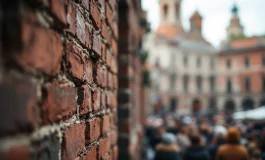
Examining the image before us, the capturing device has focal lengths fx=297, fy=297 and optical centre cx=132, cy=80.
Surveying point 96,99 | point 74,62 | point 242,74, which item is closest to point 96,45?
point 96,99

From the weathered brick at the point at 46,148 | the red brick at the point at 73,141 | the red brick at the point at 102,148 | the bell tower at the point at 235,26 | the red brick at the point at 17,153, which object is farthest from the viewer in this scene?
the bell tower at the point at 235,26

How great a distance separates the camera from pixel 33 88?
0.61 m

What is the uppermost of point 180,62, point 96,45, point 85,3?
point 180,62

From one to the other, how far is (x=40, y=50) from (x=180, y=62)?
42.5 metres

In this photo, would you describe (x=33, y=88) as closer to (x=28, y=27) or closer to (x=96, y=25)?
(x=28, y=27)

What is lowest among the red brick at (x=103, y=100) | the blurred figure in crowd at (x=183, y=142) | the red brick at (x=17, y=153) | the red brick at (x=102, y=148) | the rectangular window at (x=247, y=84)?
the blurred figure in crowd at (x=183, y=142)

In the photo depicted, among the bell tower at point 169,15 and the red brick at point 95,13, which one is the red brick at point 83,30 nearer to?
the red brick at point 95,13

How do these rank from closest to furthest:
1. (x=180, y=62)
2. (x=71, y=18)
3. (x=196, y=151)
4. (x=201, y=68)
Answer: (x=71, y=18)
(x=196, y=151)
(x=180, y=62)
(x=201, y=68)

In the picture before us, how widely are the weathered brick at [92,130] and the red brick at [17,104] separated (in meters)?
0.55

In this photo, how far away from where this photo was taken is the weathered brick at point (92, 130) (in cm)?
115

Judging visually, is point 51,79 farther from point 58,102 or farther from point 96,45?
point 96,45

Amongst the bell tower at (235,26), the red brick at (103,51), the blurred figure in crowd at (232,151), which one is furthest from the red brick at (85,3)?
the bell tower at (235,26)

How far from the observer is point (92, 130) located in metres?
1.21

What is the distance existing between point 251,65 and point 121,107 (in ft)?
137
